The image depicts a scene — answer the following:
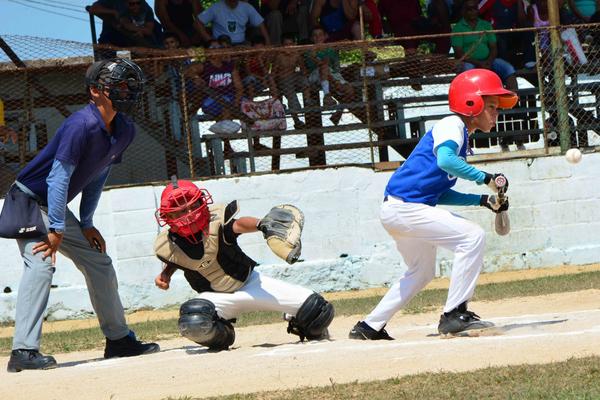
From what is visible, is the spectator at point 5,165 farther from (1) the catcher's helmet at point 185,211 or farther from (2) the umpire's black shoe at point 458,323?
(2) the umpire's black shoe at point 458,323

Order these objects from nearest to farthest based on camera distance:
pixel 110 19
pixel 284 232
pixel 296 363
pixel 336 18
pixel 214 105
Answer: pixel 296 363 → pixel 284 232 → pixel 214 105 → pixel 110 19 → pixel 336 18

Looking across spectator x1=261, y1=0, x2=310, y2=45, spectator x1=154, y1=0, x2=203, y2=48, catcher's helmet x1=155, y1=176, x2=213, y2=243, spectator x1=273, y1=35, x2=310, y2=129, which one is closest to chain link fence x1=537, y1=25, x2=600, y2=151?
spectator x1=273, y1=35, x2=310, y2=129

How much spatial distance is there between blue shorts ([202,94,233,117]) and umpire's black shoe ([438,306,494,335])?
7.01m

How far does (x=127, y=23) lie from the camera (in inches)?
586

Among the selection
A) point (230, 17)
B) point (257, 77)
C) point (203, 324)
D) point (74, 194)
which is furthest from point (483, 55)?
point (203, 324)

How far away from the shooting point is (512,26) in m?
16.3

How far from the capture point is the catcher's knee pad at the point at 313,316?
25.0 ft

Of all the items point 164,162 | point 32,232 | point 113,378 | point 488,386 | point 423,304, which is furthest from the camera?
point 164,162

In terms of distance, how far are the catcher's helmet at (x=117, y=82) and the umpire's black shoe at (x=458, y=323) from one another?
2.72 meters

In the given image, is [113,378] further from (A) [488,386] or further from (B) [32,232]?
(A) [488,386]

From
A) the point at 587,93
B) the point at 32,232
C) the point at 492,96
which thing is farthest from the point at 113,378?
the point at 587,93

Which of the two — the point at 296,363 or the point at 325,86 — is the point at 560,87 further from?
the point at 296,363

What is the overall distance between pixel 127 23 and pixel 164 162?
204cm

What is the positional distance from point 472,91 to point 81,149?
2.78m
